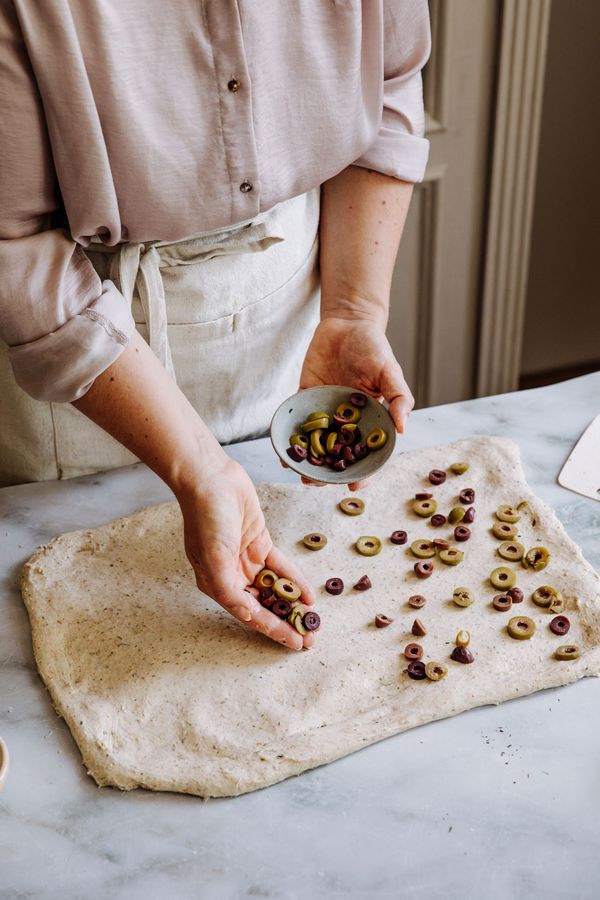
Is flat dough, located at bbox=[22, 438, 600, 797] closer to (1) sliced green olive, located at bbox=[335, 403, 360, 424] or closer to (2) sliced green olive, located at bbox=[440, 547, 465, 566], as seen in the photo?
(2) sliced green olive, located at bbox=[440, 547, 465, 566]

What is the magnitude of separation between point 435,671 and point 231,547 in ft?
0.82

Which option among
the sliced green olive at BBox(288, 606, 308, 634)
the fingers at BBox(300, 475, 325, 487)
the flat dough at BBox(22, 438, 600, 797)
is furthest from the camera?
the fingers at BBox(300, 475, 325, 487)

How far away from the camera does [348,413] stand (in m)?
1.19

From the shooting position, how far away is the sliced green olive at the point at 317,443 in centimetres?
115

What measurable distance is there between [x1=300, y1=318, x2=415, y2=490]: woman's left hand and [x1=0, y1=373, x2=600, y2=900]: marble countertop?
0.36 meters

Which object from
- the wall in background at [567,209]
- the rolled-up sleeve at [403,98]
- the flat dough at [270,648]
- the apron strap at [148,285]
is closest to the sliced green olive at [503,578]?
the flat dough at [270,648]

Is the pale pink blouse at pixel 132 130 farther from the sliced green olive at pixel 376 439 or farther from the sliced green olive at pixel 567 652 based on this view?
the sliced green olive at pixel 567 652

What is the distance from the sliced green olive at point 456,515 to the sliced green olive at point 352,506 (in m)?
0.11

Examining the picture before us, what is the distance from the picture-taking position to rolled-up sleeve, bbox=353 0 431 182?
4.00ft

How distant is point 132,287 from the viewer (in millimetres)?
1171

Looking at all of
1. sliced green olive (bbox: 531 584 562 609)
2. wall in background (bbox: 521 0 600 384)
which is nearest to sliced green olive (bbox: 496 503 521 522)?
sliced green olive (bbox: 531 584 562 609)

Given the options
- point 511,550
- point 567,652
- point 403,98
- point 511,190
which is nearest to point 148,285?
point 403,98

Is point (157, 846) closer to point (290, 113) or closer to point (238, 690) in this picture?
point (238, 690)

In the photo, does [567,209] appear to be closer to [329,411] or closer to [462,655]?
[329,411]
